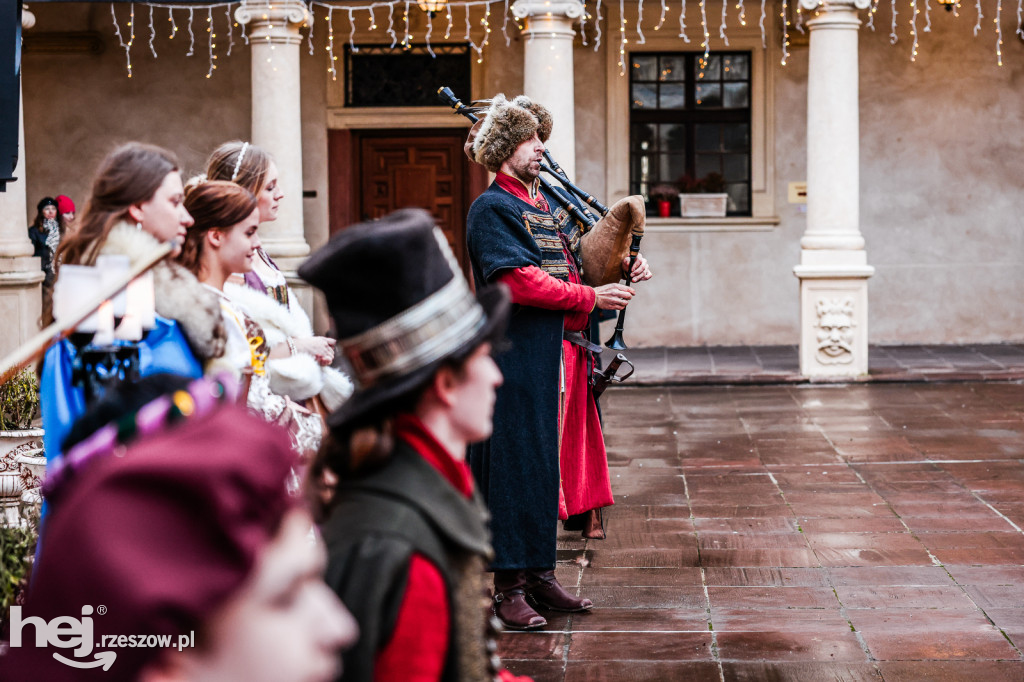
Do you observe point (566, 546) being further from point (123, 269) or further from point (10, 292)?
point (10, 292)

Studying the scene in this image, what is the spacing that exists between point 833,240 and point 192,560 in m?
10.4

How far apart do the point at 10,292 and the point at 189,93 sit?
12.3 ft

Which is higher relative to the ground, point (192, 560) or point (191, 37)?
point (191, 37)

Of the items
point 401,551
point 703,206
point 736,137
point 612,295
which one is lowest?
→ point 401,551

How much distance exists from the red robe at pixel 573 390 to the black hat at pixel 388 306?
2624 millimetres

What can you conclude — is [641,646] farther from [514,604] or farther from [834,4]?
[834,4]

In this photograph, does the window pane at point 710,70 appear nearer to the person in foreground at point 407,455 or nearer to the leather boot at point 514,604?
the leather boot at point 514,604

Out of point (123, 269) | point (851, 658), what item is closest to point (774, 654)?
point (851, 658)

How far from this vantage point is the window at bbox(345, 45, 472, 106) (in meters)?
13.1

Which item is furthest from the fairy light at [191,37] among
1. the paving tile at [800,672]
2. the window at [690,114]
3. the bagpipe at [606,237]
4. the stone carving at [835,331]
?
the paving tile at [800,672]

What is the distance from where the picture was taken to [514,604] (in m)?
4.46

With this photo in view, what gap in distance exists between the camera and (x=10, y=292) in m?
10.2

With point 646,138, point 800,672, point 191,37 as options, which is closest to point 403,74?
point 191,37

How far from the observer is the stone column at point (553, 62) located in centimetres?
1064
